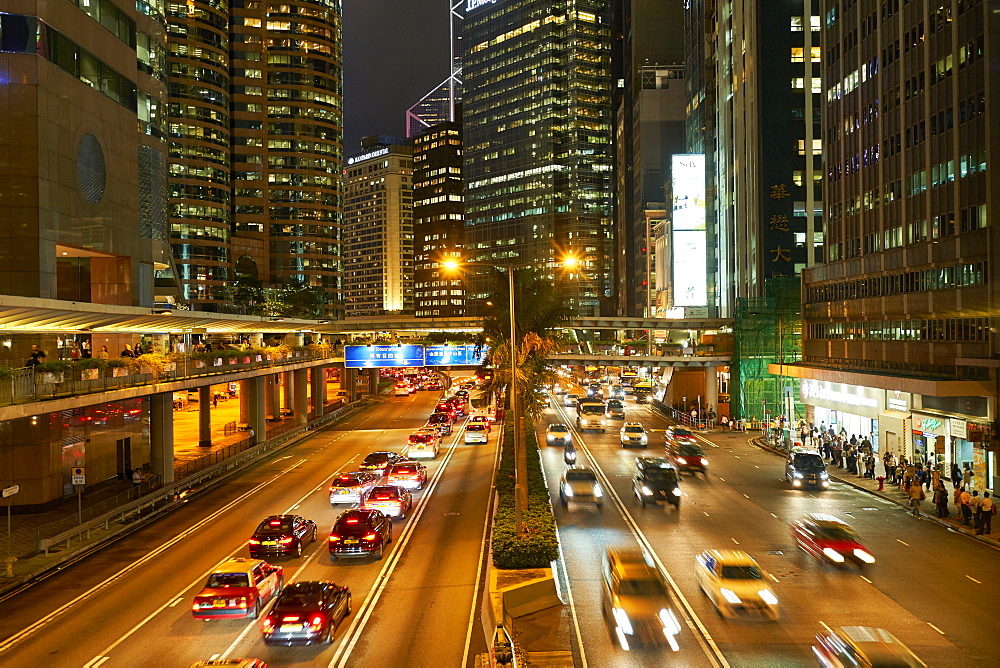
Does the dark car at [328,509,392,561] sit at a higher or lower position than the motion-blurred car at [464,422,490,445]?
higher

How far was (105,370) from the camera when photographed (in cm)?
3384

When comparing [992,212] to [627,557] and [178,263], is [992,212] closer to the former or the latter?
[627,557]

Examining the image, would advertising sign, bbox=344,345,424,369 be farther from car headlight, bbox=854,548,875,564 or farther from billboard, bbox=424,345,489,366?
car headlight, bbox=854,548,875,564

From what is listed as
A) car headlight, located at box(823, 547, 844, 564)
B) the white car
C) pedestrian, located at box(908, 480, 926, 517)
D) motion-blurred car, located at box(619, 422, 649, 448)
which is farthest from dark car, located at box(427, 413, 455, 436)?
the white car

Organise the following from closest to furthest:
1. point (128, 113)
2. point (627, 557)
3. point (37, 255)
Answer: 1. point (627, 557)
2. point (37, 255)
3. point (128, 113)

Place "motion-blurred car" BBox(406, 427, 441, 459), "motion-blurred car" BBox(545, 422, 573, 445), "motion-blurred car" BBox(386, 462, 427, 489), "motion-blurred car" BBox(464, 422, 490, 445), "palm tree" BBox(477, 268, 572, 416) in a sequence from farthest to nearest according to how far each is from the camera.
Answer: "motion-blurred car" BBox(464, 422, 490, 445)
"motion-blurred car" BBox(545, 422, 573, 445)
"motion-blurred car" BBox(406, 427, 441, 459)
"motion-blurred car" BBox(386, 462, 427, 489)
"palm tree" BBox(477, 268, 572, 416)

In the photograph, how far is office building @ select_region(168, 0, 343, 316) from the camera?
399ft

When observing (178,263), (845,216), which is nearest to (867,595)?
(845,216)

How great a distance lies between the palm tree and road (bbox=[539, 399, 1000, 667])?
19.1 ft

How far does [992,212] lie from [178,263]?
101302 mm

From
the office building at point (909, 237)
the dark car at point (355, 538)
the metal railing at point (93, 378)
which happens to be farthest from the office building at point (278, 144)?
the dark car at point (355, 538)

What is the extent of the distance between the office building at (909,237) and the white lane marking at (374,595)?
81.8 feet

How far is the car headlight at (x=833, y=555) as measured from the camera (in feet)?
83.8

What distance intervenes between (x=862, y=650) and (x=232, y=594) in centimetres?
1461
